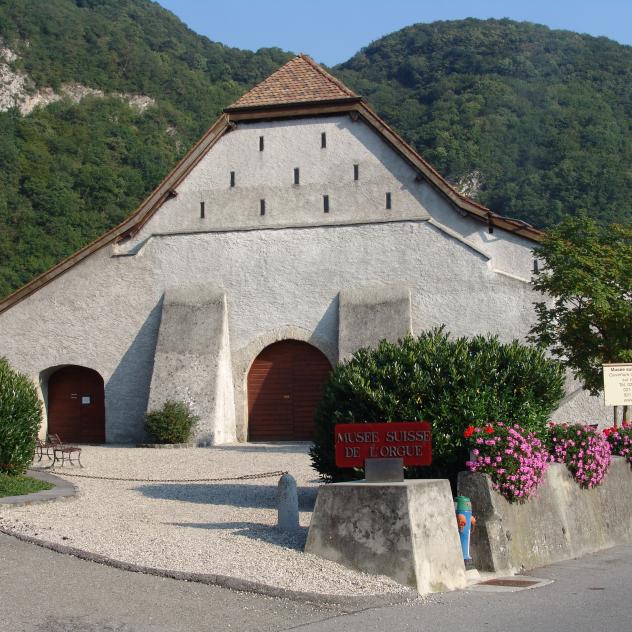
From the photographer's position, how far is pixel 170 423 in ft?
78.5

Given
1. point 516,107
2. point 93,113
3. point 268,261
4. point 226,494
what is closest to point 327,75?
point 268,261

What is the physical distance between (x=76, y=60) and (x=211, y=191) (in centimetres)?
6591

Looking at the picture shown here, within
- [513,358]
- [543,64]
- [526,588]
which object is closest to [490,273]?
[513,358]

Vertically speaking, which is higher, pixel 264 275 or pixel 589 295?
pixel 264 275

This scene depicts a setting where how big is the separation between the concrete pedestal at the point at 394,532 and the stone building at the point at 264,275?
15.2 meters

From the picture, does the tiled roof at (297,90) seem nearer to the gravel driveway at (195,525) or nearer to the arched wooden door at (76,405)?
the arched wooden door at (76,405)

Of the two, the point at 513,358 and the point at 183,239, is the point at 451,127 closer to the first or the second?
the point at 183,239

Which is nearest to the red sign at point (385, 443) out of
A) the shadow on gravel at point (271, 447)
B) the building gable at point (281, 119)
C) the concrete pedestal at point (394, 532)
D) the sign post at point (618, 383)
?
the concrete pedestal at point (394, 532)

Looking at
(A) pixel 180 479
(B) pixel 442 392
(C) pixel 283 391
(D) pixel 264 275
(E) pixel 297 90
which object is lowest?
(A) pixel 180 479

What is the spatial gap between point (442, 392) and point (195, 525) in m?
3.27

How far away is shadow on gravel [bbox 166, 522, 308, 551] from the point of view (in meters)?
9.80

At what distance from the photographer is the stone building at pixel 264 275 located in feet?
81.1

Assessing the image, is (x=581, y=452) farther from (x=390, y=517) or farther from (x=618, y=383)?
(x=390, y=517)

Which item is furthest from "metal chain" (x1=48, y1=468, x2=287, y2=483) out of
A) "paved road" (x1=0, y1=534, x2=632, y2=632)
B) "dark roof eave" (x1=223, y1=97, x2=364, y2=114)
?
"dark roof eave" (x1=223, y1=97, x2=364, y2=114)
